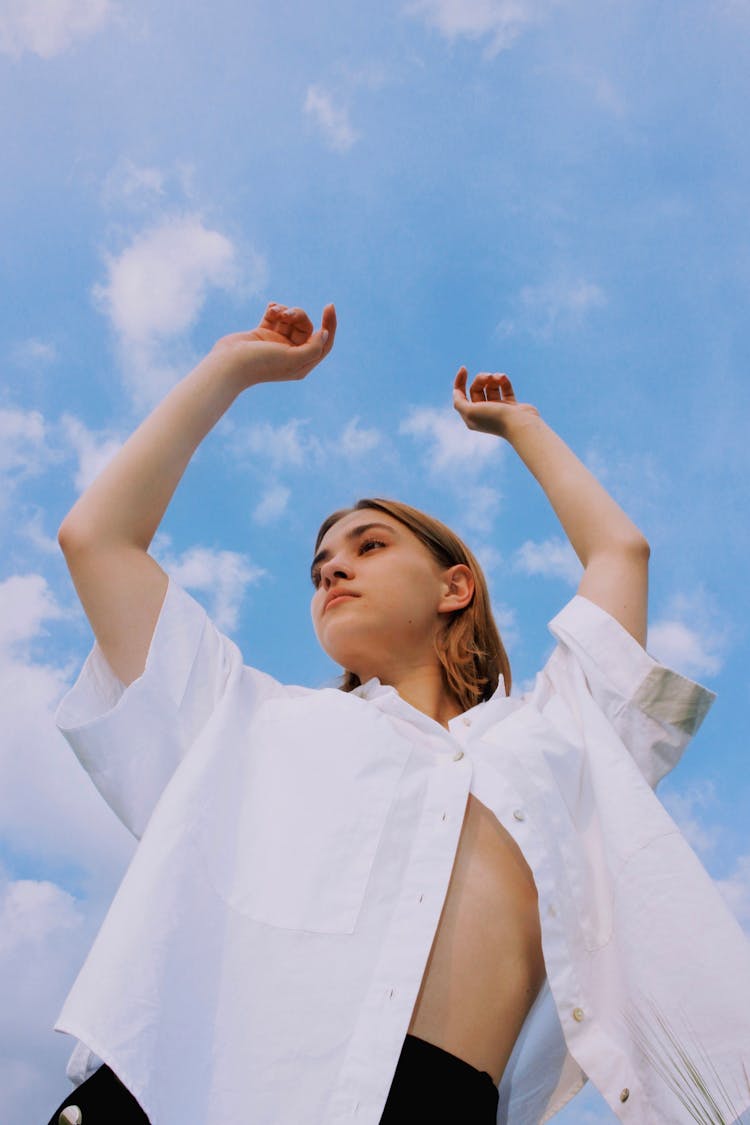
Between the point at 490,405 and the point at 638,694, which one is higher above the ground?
the point at 490,405

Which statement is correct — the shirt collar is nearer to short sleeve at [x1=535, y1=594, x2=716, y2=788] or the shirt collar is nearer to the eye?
short sleeve at [x1=535, y1=594, x2=716, y2=788]

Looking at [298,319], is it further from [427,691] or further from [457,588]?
[427,691]

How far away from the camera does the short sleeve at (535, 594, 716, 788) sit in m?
3.04

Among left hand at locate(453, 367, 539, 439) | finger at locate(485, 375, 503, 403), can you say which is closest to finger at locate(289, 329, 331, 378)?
left hand at locate(453, 367, 539, 439)

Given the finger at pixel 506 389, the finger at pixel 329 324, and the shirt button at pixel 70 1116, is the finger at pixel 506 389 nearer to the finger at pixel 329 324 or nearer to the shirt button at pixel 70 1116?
the finger at pixel 329 324

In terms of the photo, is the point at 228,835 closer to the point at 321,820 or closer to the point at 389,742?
the point at 321,820

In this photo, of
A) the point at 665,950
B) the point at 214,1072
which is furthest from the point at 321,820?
the point at 665,950

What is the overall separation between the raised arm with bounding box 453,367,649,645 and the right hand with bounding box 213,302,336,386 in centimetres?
63

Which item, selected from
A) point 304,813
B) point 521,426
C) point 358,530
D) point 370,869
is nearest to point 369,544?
point 358,530

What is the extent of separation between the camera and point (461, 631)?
12.6 ft

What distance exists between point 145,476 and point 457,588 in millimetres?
1407

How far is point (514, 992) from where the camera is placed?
249 centimetres

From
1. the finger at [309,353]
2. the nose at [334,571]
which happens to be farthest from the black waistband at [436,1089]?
the finger at [309,353]

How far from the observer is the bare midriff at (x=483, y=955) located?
233 centimetres
